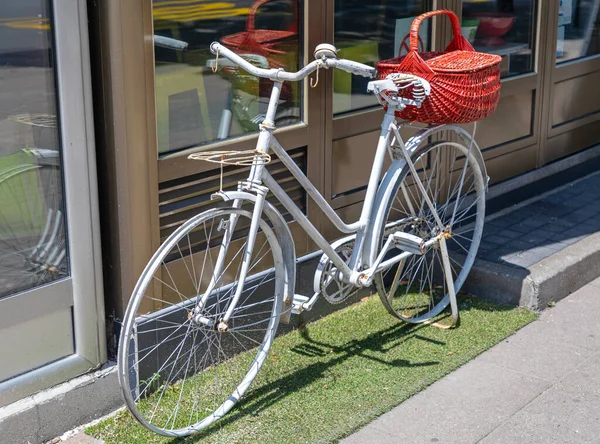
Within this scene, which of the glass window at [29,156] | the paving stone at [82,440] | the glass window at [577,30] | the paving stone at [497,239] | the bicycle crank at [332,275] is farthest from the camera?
the glass window at [577,30]

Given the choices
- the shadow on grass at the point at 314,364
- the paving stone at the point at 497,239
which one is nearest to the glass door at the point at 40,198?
the shadow on grass at the point at 314,364

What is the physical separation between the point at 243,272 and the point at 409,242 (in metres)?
1.19

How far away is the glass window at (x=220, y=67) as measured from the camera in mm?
4145

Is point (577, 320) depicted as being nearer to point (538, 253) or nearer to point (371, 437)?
point (538, 253)

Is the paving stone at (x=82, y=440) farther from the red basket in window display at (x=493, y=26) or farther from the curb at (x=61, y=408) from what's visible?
the red basket in window display at (x=493, y=26)

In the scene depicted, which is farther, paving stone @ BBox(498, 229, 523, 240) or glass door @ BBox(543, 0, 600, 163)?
glass door @ BBox(543, 0, 600, 163)

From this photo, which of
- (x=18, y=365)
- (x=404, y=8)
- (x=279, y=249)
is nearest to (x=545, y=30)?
(x=404, y=8)

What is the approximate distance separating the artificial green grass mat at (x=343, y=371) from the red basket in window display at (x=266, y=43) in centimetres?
129

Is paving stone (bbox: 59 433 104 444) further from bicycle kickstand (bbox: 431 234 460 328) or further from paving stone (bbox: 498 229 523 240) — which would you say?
paving stone (bbox: 498 229 523 240)

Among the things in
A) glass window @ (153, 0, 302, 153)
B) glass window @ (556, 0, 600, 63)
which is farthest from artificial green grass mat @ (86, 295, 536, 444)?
glass window @ (556, 0, 600, 63)

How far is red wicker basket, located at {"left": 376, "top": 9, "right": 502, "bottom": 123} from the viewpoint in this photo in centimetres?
434

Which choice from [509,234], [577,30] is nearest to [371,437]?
[509,234]

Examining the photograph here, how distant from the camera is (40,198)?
12.5ft

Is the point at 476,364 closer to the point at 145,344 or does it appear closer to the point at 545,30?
the point at 145,344
